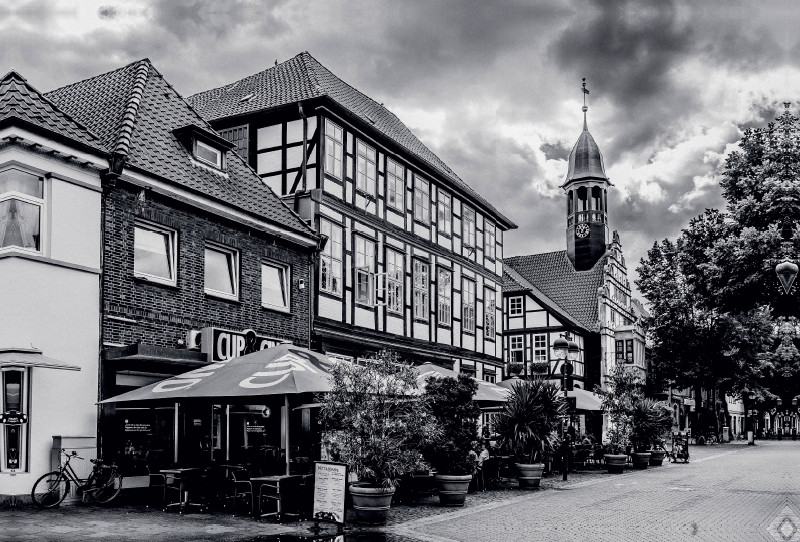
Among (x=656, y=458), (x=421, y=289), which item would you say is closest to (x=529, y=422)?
(x=421, y=289)

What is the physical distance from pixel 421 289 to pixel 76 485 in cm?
1675

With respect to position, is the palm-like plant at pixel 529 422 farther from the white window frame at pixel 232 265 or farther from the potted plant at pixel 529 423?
the white window frame at pixel 232 265

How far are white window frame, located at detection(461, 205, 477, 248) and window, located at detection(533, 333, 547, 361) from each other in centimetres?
1841

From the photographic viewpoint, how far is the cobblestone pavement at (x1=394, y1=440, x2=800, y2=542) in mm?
12906

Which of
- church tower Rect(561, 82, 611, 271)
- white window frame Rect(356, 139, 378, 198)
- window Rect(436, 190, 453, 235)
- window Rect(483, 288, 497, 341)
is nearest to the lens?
white window frame Rect(356, 139, 378, 198)

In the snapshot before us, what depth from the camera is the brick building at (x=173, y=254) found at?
16484mm

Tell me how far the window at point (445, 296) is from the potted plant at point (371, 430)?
17.3 metres

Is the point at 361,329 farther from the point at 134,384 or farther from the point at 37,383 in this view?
the point at 37,383

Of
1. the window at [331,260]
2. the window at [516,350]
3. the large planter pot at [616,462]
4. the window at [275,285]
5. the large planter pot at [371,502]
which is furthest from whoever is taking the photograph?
the window at [516,350]

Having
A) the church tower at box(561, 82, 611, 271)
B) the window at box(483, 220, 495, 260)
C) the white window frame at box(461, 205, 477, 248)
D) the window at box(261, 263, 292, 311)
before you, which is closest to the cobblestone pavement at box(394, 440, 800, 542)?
the window at box(261, 263, 292, 311)

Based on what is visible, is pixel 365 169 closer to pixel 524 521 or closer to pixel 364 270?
pixel 364 270

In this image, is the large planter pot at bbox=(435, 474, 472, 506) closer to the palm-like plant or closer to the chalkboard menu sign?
the palm-like plant

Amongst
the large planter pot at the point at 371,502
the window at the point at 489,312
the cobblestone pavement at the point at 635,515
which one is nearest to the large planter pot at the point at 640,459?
the cobblestone pavement at the point at 635,515

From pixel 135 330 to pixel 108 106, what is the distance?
6.20 meters
